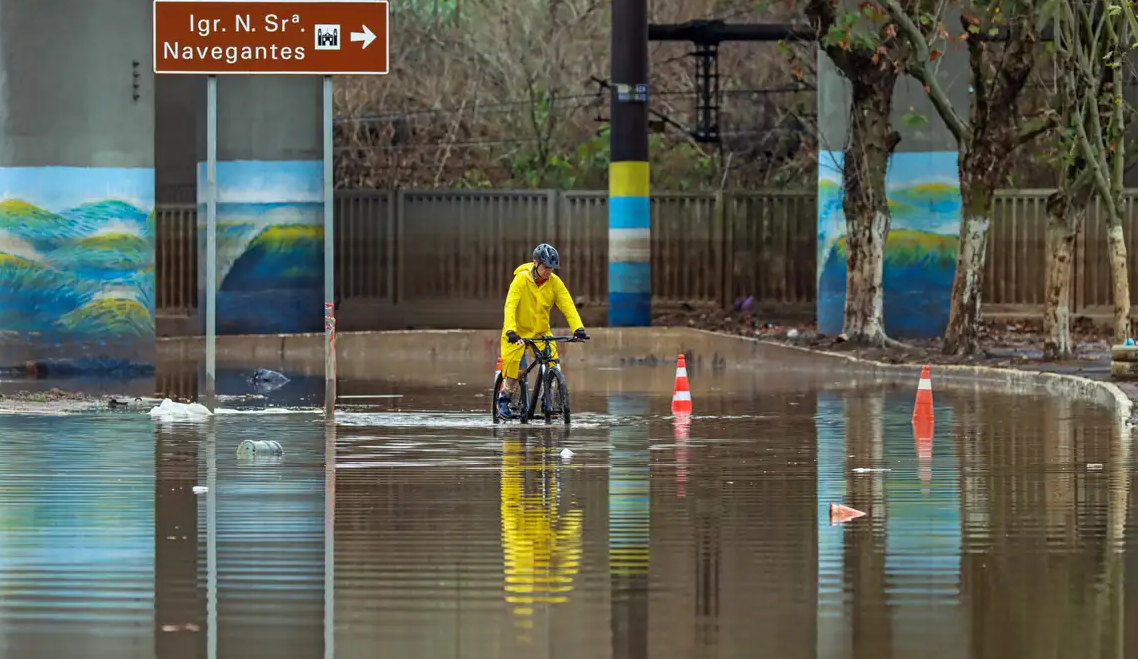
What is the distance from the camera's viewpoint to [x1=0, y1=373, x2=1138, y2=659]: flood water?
1016cm

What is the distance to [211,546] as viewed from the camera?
13211 millimetres

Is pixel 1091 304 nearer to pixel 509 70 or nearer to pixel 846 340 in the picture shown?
pixel 846 340

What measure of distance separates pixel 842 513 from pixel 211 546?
12.7 feet

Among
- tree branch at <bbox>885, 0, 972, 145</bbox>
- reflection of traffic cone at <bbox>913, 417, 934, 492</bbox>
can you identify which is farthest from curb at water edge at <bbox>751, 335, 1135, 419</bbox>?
tree branch at <bbox>885, 0, 972, 145</bbox>

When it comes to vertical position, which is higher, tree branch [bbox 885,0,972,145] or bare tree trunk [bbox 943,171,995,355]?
tree branch [bbox 885,0,972,145]

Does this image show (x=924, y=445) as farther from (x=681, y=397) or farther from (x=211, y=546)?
(x=211, y=546)

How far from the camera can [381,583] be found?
11688mm

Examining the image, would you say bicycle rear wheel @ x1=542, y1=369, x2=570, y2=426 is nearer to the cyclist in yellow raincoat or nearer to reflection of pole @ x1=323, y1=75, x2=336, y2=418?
the cyclist in yellow raincoat

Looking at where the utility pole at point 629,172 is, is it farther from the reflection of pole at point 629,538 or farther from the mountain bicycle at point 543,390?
the reflection of pole at point 629,538

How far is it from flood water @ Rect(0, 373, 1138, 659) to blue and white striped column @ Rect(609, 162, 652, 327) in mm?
15079

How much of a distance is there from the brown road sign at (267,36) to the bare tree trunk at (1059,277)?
12.0 metres

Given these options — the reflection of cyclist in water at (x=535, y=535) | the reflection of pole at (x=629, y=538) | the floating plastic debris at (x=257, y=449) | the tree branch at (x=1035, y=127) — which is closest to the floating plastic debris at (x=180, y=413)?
the reflection of pole at (x=629, y=538)

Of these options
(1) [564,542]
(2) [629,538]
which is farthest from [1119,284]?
(1) [564,542]

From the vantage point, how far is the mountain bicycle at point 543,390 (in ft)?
73.3
